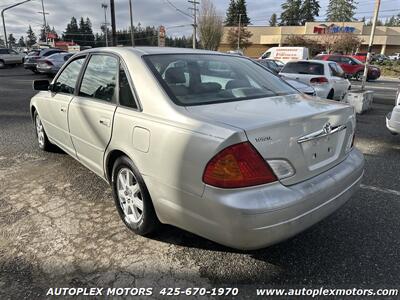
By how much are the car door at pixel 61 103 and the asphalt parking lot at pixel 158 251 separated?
594 millimetres

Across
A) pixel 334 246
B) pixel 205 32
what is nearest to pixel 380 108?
pixel 334 246

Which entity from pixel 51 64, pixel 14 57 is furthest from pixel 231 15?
pixel 51 64

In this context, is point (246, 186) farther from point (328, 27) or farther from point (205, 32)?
point (328, 27)

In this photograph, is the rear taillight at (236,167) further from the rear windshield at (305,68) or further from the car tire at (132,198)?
the rear windshield at (305,68)

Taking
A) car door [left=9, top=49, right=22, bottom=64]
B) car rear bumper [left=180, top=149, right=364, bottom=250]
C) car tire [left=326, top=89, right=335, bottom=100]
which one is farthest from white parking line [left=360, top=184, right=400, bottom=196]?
car door [left=9, top=49, right=22, bottom=64]

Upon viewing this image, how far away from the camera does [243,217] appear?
1989 mm

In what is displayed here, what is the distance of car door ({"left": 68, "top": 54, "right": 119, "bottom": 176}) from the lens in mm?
3020

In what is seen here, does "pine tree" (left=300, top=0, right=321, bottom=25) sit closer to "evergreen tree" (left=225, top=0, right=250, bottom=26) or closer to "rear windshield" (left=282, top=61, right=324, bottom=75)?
"evergreen tree" (left=225, top=0, right=250, bottom=26)

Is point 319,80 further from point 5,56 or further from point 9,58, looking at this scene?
point 9,58

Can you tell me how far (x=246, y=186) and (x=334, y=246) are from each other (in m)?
1.23

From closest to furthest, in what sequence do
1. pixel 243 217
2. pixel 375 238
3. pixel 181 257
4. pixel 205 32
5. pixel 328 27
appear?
pixel 243 217 → pixel 181 257 → pixel 375 238 → pixel 205 32 → pixel 328 27

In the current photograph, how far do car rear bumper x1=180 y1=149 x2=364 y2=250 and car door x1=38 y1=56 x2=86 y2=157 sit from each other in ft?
7.40

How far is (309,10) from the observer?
287 ft

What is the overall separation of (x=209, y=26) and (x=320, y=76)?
47432 mm
